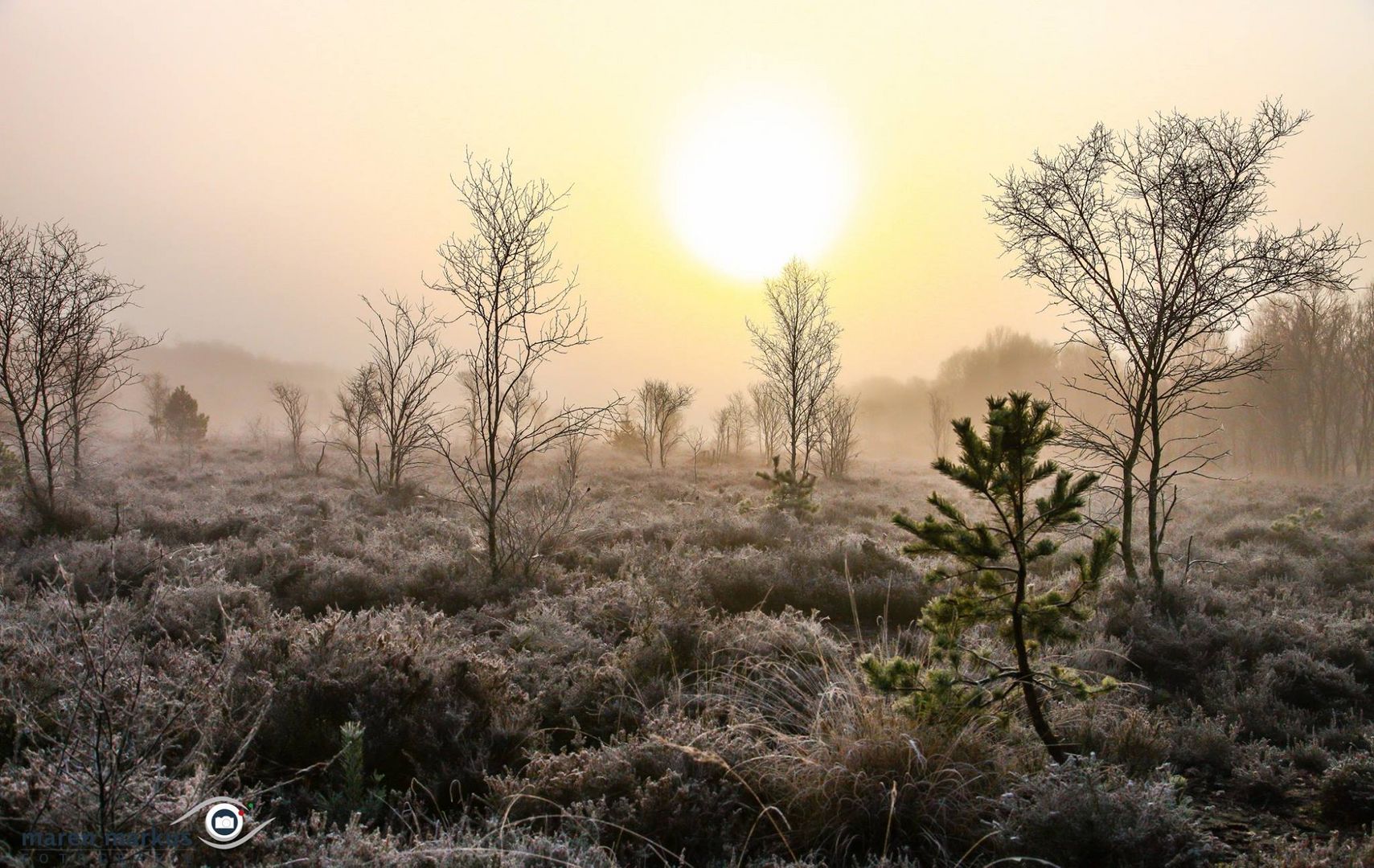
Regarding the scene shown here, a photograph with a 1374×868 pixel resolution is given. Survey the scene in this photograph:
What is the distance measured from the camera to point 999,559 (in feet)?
11.6

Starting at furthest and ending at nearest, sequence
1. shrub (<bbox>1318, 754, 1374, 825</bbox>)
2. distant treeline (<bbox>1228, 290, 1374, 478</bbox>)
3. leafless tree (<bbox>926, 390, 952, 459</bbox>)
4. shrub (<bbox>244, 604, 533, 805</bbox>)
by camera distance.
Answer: leafless tree (<bbox>926, 390, 952, 459</bbox>)
distant treeline (<bbox>1228, 290, 1374, 478</bbox>)
shrub (<bbox>244, 604, 533, 805</bbox>)
shrub (<bbox>1318, 754, 1374, 825</bbox>)

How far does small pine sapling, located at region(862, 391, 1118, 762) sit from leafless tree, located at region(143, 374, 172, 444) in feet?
171

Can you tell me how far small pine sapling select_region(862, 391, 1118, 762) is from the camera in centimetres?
336

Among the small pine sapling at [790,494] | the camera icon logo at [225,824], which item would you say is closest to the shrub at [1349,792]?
the camera icon logo at [225,824]

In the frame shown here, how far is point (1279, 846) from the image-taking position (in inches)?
125

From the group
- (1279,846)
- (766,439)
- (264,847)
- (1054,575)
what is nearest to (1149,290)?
(1054,575)

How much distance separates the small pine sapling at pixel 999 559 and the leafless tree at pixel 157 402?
52.1 meters

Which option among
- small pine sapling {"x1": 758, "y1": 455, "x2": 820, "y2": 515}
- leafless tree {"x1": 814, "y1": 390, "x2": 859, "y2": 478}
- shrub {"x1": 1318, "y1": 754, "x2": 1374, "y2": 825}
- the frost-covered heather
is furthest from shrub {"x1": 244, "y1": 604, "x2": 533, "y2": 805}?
→ leafless tree {"x1": 814, "y1": 390, "x2": 859, "y2": 478}

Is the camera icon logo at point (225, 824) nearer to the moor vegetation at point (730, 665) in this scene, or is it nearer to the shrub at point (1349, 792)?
the moor vegetation at point (730, 665)

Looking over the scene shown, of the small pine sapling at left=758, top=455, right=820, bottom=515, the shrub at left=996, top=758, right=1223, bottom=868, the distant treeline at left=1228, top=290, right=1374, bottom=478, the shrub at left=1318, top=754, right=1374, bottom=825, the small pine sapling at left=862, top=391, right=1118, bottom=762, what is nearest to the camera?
the shrub at left=996, top=758, right=1223, bottom=868

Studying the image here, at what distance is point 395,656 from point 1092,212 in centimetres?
983

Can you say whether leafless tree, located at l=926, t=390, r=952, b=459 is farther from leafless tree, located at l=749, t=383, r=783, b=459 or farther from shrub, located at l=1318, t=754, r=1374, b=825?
shrub, located at l=1318, t=754, r=1374, b=825

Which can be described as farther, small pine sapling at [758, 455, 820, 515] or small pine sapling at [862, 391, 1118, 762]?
small pine sapling at [758, 455, 820, 515]

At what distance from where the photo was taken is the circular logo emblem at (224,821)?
2.57 m
